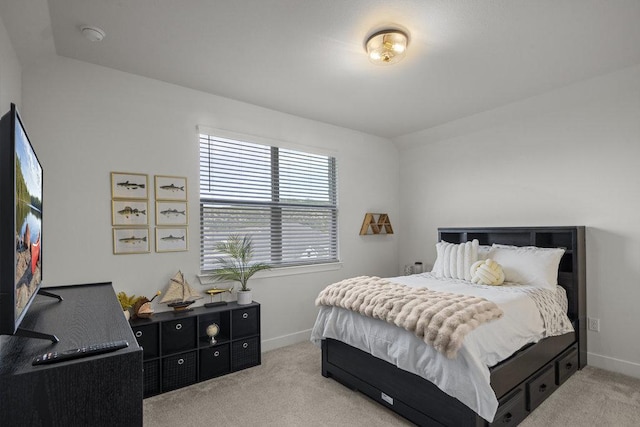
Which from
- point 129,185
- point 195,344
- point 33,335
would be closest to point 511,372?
point 195,344

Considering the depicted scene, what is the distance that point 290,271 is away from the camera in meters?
3.77

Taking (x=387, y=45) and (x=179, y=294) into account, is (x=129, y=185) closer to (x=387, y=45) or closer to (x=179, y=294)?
(x=179, y=294)

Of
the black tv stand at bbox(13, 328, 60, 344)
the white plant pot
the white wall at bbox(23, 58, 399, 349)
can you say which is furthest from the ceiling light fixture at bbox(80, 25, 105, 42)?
the white plant pot

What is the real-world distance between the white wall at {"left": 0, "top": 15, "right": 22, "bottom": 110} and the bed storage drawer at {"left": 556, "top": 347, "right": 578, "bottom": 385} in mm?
4078

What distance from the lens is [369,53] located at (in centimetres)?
238

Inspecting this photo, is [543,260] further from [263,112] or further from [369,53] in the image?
[263,112]

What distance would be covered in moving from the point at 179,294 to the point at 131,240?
599 mm

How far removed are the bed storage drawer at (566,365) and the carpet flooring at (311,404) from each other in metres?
0.05

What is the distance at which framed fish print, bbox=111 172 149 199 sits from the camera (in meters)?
2.76

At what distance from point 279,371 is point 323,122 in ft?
9.14

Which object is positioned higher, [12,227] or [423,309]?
[12,227]

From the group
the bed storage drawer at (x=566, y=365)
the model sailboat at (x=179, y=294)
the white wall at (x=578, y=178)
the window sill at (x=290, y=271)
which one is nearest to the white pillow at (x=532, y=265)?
the white wall at (x=578, y=178)

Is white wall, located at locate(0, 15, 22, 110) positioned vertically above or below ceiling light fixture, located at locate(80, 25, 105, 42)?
below

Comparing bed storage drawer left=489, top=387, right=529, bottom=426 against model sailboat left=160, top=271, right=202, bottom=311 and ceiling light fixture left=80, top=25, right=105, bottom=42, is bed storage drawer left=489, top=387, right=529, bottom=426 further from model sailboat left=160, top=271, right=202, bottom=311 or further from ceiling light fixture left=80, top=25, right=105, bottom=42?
ceiling light fixture left=80, top=25, right=105, bottom=42
